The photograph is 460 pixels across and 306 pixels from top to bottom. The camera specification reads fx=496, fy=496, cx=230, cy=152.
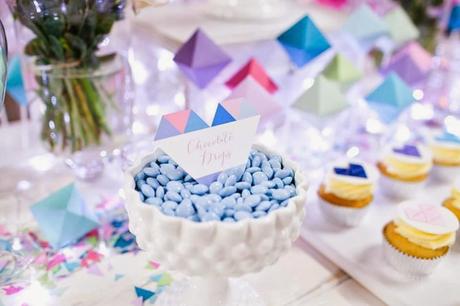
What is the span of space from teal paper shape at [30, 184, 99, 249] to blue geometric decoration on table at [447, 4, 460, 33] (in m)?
1.03

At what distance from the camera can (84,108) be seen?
2.72 ft

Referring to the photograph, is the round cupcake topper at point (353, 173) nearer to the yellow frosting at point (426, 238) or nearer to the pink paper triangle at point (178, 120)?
the yellow frosting at point (426, 238)

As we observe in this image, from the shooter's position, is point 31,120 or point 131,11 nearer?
point 131,11

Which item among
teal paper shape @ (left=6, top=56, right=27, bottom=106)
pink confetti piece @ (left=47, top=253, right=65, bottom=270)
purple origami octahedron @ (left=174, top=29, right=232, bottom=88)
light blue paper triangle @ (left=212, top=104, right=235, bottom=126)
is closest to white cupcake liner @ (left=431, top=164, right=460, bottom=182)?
purple origami octahedron @ (left=174, top=29, right=232, bottom=88)

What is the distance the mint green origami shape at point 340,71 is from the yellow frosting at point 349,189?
31 cm

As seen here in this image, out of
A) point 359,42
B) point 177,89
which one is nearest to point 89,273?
point 177,89

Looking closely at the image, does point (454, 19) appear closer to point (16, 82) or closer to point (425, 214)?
point (425, 214)

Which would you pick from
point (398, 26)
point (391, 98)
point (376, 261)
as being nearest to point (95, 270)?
point (376, 261)

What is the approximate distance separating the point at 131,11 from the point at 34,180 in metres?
0.36

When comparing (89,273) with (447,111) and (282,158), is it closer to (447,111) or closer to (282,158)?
(282,158)

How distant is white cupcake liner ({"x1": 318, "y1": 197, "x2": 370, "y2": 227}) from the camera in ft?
2.59

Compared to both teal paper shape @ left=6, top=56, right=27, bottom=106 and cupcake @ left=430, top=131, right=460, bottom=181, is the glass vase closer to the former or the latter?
teal paper shape @ left=6, top=56, right=27, bottom=106

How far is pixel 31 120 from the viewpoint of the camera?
38.0 inches

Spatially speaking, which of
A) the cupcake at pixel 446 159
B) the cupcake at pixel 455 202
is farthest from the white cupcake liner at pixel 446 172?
the cupcake at pixel 455 202
